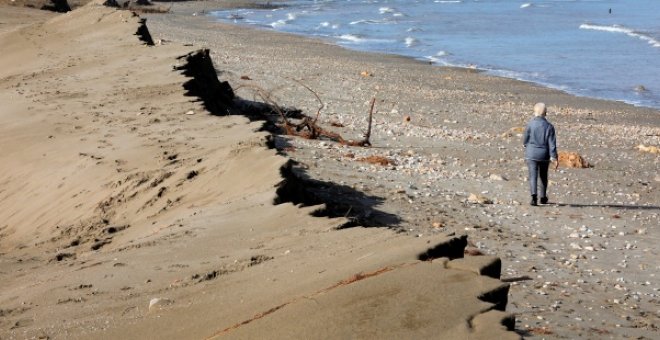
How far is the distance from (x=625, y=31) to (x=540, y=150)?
1394 inches

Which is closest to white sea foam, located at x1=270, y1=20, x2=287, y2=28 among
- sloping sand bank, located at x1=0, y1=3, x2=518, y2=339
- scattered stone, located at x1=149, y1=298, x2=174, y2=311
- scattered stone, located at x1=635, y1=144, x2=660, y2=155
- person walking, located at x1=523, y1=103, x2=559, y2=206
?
scattered stone, located at x1=635, y1=144, x2=660, y2=155

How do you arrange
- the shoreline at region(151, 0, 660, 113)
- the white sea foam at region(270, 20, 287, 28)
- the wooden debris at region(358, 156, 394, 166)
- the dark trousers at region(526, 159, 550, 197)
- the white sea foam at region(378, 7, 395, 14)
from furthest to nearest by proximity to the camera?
1. the white sea foam at region(378, 7, 395, 14)
2. the white sea foam at region(270, 20, 287, 28)
3. the shoreline at region(151, 0, 660, 113)
4. the wooden debris at region(358, 156, 394, 166)
5. the dark trousers at region(526, 159, 550, 197)

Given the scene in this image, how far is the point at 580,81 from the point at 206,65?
15866 millimetres

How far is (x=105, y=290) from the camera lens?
583 centimetres

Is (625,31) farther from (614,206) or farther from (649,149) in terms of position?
(614,206)

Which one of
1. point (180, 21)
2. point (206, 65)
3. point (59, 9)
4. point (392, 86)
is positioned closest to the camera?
point (206, 65)

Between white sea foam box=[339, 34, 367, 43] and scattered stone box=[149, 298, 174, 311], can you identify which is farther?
white sea foam box=[339, 34, 367, 43]

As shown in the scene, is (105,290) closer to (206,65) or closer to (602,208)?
(602,208)

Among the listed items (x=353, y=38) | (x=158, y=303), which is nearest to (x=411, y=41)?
(x=353, y=38)

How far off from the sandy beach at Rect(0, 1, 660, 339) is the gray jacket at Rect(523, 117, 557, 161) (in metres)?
0.59

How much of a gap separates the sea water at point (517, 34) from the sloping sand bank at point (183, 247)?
1679cm

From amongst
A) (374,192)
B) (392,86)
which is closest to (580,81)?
(392,86)

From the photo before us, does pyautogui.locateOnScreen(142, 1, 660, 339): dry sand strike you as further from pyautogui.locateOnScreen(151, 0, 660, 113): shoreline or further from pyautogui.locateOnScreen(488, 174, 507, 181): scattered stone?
pyautogui.locateOnScreen(151, 0, 660, 113): shoreline

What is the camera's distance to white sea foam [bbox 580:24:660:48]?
39.0m
